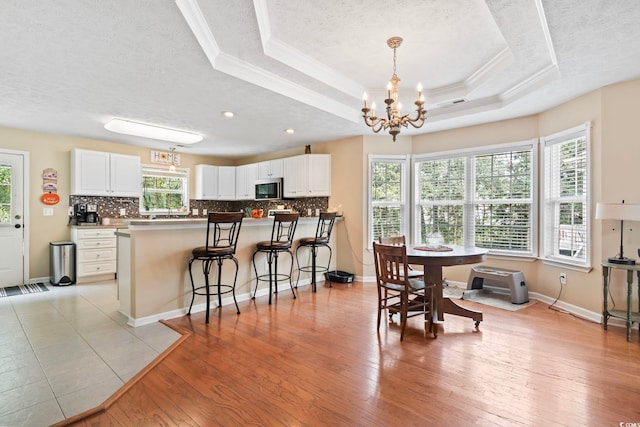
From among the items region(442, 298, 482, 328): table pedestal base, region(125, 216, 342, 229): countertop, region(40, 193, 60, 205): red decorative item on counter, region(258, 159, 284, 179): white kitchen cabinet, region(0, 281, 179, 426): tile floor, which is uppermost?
region(258, 159, 284, 179): white kitchen cabinet

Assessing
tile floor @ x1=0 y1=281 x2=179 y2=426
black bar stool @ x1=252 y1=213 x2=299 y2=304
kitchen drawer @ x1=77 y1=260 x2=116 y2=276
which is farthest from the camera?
kitchen drawer @ x1=77 y1=260 x2=116 y2=276

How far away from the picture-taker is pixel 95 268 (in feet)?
17.4

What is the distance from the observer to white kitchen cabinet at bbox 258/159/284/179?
6.30m

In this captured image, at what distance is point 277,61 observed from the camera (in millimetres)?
3043

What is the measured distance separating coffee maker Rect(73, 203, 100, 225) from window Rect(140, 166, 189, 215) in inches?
34.3

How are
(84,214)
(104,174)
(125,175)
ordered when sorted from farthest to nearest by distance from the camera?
(125,175) → (104,174) → (84,214)

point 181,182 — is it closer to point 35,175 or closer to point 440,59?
point 35,175

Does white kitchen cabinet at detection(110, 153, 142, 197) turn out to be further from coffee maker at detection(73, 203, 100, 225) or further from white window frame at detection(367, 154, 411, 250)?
white window frame at detection(367, 154, 411, 250)

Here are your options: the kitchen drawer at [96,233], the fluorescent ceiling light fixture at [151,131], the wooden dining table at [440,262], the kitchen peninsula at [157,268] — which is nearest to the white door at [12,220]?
the kitchen drawer at [96,233]

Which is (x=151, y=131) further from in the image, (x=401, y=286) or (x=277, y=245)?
(x=401, y=286)

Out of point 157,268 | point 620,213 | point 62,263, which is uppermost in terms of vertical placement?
point 620,213

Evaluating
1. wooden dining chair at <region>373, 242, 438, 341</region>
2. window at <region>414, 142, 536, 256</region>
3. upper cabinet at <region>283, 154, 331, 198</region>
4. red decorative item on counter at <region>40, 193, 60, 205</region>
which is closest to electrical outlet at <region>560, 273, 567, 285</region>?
window at <region>414, 142, 536, 256</region>

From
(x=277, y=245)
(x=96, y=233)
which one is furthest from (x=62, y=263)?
(x=277, y=245)

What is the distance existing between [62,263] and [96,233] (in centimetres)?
63
